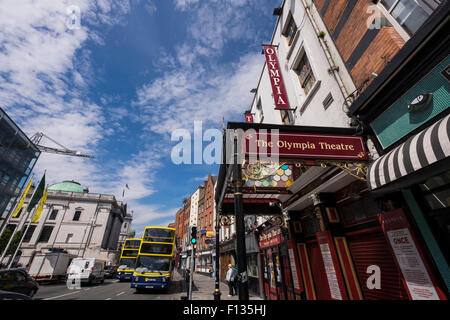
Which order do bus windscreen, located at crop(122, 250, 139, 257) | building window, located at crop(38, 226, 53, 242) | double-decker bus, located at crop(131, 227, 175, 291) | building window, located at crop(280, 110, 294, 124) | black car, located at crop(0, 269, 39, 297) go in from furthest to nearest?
1. building window, located at crop(38, 226, 53, 242)
2. bus windscreen, located at crop(122, 250, 139, 257)
3. double-decker bus, located at crop(131, 227, 175, 291)
4. building window, located at crop(280, 110, 294, 124)
5. black car, located at crop(0, 269, 39, 297)

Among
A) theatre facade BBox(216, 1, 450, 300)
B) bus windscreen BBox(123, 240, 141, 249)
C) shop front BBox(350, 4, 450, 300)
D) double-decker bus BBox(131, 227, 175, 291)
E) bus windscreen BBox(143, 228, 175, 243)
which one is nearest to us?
shop front BBox(350, 4, 450, 300)

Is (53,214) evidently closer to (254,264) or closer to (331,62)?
(254,264)

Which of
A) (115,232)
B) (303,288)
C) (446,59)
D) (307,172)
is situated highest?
(115,232)

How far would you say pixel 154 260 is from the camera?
47.1 feet

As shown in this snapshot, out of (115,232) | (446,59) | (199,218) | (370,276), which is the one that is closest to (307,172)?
(370,276)

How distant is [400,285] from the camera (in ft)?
13.9

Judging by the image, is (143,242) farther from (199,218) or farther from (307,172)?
(199,218)

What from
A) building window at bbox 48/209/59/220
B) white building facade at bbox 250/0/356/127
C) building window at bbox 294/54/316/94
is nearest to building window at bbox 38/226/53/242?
building window at bbox 48/209/59/220

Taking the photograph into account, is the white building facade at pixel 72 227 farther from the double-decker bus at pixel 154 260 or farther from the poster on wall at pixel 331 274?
the poster on wall at pixel 331 274

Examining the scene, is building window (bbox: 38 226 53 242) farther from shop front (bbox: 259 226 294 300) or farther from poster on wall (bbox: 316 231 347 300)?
poster on wall (bbox: 316 231 347 300)

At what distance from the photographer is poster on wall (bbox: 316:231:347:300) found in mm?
5523

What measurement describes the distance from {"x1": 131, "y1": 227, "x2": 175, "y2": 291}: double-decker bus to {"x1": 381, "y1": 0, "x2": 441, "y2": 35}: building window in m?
16.8
